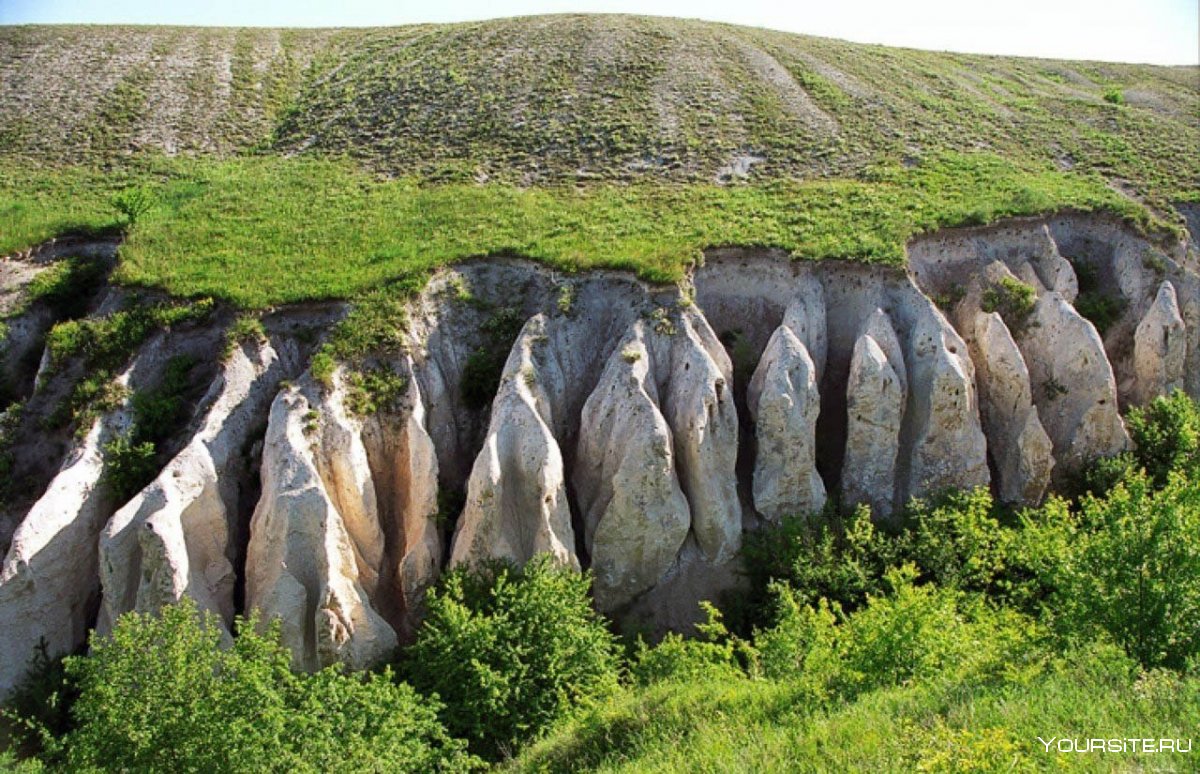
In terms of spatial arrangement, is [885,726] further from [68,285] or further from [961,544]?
[68,285]

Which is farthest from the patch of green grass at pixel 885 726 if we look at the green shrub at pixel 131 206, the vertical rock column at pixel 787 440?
the green shrub at pixel 131 206

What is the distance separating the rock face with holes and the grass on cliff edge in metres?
1.06

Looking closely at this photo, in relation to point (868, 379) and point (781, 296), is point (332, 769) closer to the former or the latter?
point (868, 379)

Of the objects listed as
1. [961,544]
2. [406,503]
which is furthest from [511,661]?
[961,544]

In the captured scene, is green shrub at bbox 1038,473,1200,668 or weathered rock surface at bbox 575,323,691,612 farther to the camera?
weathered rock surface at bbox 575,323,691,612

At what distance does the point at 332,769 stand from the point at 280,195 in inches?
875

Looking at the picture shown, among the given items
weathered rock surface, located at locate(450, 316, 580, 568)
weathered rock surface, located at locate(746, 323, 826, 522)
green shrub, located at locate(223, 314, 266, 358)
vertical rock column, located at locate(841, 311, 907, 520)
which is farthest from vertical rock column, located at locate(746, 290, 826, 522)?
green shrub, located at locate(223, 314, 266, 358)

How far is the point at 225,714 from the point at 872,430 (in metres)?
15.6

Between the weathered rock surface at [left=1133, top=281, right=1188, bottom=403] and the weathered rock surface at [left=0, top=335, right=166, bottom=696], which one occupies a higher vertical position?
the weathered rock surface at [left=1133, top=281, right=1188, bottom=403]

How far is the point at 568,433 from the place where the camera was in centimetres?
2014

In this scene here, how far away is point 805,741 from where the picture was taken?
440 inches

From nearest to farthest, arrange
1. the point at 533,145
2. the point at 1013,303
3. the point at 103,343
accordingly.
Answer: the point at 103,343, the point at 1013,303, the point at 533,145

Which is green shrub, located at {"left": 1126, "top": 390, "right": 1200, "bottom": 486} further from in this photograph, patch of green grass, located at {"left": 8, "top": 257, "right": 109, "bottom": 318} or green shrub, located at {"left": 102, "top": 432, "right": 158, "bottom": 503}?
patch of green grass, located at {"left": 8, "top": 257, "right": 109, "bottom": 318}

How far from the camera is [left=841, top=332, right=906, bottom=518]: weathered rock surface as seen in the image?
782 inches
